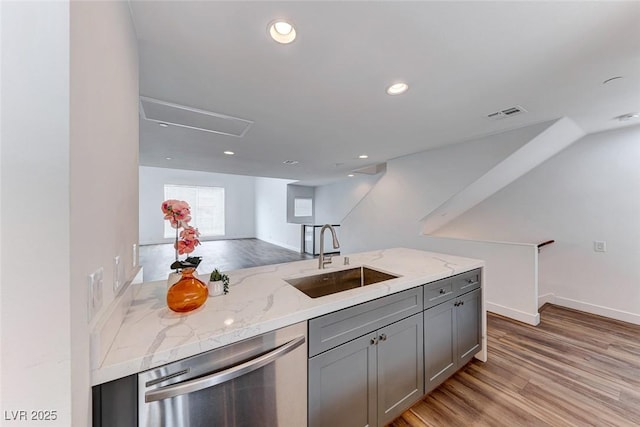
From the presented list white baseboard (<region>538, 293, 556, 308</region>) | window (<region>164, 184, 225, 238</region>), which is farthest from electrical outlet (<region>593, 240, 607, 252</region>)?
window (<region>164, 184, 225, 238</region>)

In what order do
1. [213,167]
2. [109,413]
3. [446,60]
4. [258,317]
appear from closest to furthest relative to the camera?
1. [109,413]
2. [258,317]
3. [446,60]
4. [213,167]

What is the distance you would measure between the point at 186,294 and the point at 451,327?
186 cm

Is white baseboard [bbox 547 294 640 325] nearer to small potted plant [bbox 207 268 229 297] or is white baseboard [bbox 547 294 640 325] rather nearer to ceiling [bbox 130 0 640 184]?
ceiling [bbox 130 0 640 184]

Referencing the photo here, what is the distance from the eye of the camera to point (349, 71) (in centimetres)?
159

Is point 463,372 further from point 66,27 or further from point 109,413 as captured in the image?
point 66,27

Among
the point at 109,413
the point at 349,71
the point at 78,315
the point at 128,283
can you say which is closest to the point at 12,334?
the point at 78,315

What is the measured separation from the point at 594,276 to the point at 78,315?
16.0 feet

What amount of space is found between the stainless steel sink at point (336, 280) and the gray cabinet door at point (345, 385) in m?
0.56

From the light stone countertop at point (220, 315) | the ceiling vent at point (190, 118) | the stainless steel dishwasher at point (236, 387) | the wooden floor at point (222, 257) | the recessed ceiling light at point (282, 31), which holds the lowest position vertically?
the wooden floor at point (222, 257)

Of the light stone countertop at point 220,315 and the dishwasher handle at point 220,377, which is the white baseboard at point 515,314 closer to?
the light stone countertop at point 220,315

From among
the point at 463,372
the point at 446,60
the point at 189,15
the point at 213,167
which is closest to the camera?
the point at 189,15

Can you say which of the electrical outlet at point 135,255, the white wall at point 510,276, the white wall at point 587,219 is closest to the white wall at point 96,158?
the electrical outlet at point 135,255

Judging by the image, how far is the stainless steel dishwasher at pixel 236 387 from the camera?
0.78m

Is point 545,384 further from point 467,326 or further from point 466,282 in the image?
point 466,282
